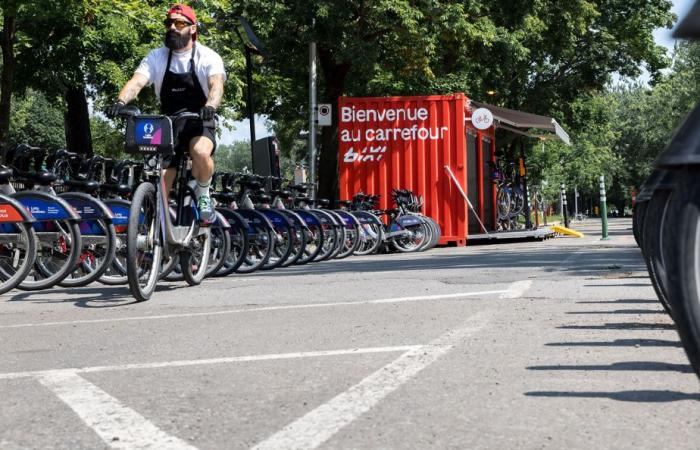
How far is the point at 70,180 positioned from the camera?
9.38 m

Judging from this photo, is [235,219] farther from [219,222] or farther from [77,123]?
[77,123]

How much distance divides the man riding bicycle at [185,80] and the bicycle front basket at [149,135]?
0.32 metres

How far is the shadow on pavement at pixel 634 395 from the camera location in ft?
12.1

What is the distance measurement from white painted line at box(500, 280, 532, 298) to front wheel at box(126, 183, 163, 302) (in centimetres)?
250

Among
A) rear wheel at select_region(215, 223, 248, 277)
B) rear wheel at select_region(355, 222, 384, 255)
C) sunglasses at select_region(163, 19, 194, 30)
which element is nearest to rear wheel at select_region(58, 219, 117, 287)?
sunglasses at select_region(163, 19, 194, 30)

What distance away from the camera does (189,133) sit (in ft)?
27.8

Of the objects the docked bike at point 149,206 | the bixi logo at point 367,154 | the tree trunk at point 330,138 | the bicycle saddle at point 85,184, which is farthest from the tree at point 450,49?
the docked bike at point 149,206

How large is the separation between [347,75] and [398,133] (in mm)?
7478

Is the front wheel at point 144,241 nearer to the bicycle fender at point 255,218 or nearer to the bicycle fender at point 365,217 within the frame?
the bicycle fender at point 255,218

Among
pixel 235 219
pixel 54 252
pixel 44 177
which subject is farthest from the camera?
pixel 235 219

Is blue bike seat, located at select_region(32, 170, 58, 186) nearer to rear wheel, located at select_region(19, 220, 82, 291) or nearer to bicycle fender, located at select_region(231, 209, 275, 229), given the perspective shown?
rear wheel, located at select_region(19, 220, 82, 291)

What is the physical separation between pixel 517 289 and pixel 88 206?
11.4ft

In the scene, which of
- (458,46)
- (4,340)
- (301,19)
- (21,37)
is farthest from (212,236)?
Result: (458,46)

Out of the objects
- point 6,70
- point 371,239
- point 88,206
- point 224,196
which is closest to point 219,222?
point 88,206
